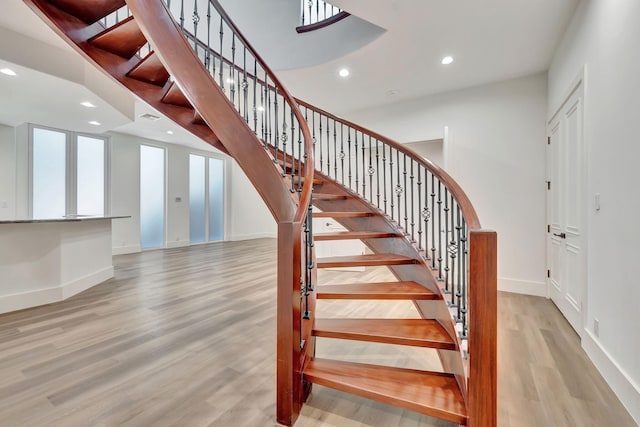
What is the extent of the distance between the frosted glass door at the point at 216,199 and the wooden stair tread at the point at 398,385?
784 cm

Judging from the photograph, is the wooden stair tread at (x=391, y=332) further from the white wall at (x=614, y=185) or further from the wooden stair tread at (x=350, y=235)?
the white wall at (x=614, y=185)

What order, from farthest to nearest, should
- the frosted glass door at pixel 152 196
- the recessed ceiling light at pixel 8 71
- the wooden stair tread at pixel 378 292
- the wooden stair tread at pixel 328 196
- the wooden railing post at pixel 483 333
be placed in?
the frosted glass door at pixel 152 196 → the wooden stair tread at pixel 328 196 → the recessed ceiling light at pixel 8 71 → the wooden stair tread at pixel 378 292 → the wooden railing post at pixel 483 333

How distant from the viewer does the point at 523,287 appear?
3949mm

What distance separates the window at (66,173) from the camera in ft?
17.9

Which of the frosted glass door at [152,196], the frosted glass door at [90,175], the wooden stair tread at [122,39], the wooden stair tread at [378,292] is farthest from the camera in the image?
the frosted glass door at [152,196]

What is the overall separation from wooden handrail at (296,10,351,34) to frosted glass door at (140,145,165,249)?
209 inches

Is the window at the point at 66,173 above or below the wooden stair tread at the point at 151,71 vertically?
below

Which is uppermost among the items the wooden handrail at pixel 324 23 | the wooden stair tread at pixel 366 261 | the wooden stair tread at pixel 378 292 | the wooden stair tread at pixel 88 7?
the wooden handrail at pixel 324 23

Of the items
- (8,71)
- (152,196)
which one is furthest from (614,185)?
(152,196)

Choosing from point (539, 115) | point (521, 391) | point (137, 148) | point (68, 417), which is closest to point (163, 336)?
point (68, 417)

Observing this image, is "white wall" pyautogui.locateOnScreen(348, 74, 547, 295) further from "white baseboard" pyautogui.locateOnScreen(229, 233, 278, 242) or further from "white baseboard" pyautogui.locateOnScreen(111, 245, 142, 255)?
"white baseboard" pyautogui.locateOnScreen(111, 245, 142, 255)

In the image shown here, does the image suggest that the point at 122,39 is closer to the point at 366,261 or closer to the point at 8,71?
the point at 8,71

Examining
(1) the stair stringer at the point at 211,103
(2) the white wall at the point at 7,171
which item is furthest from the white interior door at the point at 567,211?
(2) the white wall at the point at 7,171

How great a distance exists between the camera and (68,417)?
160 cm
